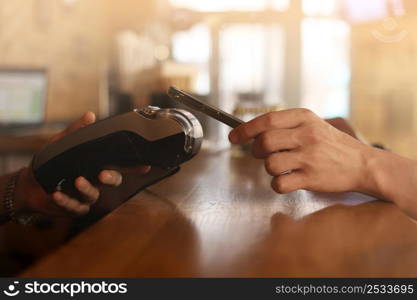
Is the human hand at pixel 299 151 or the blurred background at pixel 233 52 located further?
the blurred background at pixel 233 52

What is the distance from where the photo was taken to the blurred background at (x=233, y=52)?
4.21 meters

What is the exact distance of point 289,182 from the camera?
678 millimetres

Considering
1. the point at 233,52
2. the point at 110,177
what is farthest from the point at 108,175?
the point at 233,52

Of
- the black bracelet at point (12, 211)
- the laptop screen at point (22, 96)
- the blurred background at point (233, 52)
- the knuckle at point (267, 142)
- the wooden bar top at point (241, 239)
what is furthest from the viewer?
the blurred background at point (233, 52)

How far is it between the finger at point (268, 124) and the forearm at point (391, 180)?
109mm

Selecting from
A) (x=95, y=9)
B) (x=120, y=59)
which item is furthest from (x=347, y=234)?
(x=95, y=9)

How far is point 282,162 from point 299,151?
0.03 m

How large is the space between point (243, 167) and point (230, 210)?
1.68 feet

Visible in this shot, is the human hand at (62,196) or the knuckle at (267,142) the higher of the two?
the knuckle at (267,142)

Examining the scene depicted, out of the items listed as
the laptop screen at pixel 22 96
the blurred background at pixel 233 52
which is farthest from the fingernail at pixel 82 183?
the blurred background at pixel 233 52

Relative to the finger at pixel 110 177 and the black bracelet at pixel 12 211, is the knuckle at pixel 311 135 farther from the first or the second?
the black bracelet at pixel 12 211

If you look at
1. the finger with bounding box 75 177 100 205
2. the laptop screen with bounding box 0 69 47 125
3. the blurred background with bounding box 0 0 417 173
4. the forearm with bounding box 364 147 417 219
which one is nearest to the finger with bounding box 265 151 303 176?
the forearm with bounding box 364 147 417 219

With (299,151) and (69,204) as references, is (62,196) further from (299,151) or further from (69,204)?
(299,151)

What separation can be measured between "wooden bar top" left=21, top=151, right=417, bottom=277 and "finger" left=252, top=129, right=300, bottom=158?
0.07 metres
